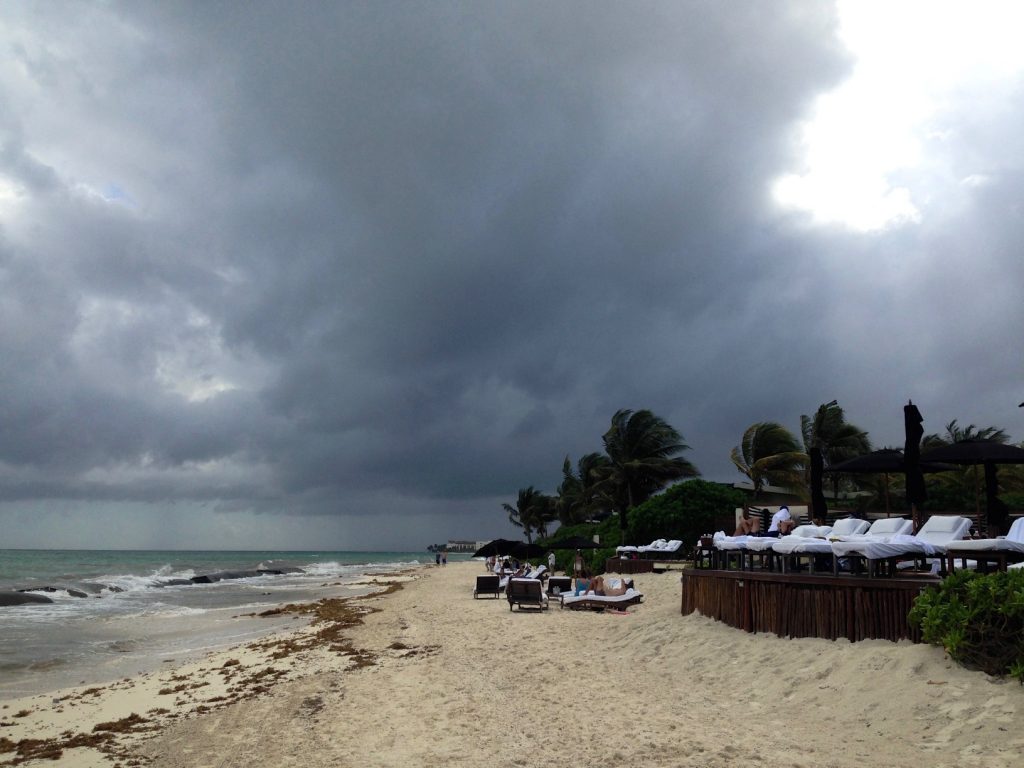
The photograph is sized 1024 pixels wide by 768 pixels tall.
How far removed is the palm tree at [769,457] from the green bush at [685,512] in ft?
5.47

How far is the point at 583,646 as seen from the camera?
1185cm

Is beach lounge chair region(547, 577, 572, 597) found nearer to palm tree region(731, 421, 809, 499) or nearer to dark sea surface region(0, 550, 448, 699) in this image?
dark sea surface region(0, 550, 448, 699)

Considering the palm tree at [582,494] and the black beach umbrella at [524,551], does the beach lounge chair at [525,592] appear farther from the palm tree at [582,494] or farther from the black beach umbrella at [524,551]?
the palm tree at [582,494]

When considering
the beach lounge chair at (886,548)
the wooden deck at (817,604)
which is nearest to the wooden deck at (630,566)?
the wooden deck at (817,604)

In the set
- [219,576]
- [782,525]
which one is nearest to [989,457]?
[782,525]

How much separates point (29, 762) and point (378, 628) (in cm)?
966

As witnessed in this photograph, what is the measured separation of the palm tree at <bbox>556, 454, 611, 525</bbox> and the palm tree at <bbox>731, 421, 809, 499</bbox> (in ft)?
32.8

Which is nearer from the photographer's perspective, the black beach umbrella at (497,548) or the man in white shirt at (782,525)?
the man in white shirt at (782,525)

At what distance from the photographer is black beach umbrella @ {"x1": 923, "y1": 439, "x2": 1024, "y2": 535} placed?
12156 millimetres

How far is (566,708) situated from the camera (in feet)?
25.6

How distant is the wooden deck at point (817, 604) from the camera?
807 cm

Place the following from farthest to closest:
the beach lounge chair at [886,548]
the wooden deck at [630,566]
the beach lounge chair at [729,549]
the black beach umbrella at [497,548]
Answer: the black beach umbrella at [497,548]
the wooden deck at [630,566]
the beach lounge chair at [729,549]
the beach lounge chair at [886,548]

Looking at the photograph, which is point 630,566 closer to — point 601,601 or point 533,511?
point 601,601

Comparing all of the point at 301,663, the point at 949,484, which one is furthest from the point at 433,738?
the point at 949,484
